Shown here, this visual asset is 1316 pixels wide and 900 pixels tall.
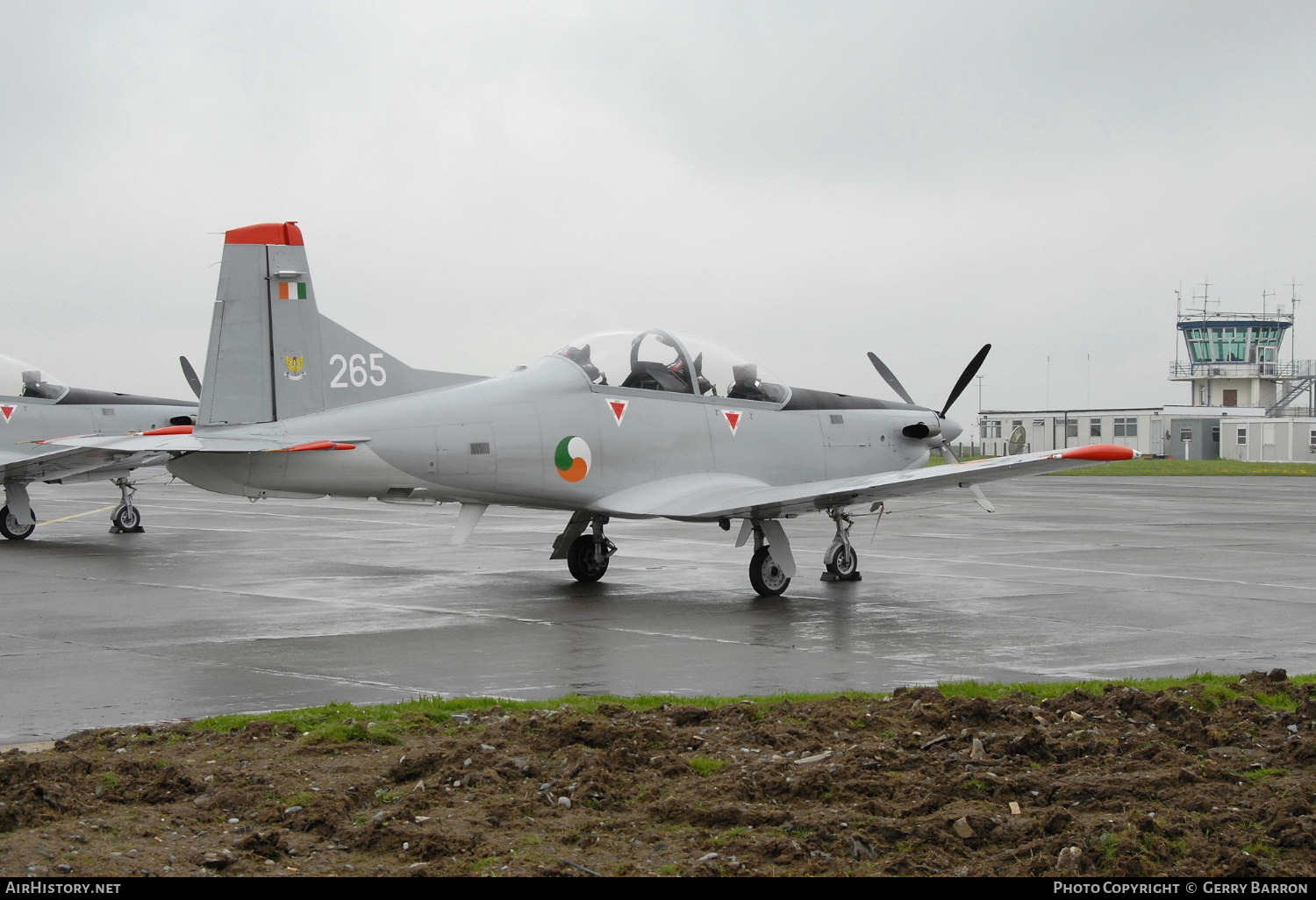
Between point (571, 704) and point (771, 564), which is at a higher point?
point (771, 564)

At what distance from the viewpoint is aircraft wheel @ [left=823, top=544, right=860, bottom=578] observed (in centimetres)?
1558

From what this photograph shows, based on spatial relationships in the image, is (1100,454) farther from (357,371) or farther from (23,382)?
(23,382)

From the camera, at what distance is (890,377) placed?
1844 centimetres

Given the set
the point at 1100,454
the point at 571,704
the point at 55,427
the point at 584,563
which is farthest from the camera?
the point at 55,427

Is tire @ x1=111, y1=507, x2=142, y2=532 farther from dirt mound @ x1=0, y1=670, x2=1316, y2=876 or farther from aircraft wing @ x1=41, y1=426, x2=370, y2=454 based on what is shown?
dirt mound @ x1=0, y1=670, x2=1316, y2=876

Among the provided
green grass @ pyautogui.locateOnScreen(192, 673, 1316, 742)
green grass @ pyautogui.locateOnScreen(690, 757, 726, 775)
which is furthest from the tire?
green grass @ pyautogui.locateOnScreen(690, 757, 726, 775)

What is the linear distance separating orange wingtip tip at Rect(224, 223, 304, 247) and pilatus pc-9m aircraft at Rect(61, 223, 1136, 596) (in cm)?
2

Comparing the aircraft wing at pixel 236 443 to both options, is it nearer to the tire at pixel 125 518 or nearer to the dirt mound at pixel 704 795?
the dirt mound at pixel 704 795

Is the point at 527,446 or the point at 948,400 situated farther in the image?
the point at 948,400

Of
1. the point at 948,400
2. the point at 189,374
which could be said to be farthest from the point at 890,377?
the point at 189,374

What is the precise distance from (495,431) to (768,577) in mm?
3489

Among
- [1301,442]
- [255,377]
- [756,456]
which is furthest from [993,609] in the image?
[1301,442]

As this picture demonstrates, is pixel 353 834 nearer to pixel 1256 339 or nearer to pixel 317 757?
pixel 317 757

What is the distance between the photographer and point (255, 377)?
13.6 m
